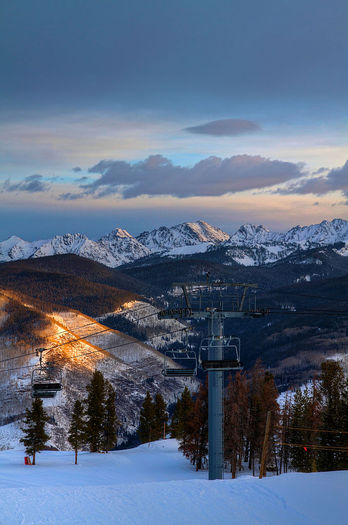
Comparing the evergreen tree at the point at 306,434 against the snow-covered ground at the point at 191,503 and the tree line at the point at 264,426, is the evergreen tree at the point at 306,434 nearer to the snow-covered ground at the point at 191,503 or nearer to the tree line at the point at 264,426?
the tree line at the point at 264,426

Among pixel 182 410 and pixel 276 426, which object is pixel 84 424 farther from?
pixel 276 426

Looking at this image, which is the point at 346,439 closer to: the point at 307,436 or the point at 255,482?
the point at 307,436

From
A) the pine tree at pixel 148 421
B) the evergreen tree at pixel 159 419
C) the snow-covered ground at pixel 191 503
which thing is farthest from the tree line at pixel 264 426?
the snow-covered ground at pixel 191 503

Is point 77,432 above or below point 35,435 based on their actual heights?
below

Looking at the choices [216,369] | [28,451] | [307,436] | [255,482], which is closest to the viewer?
[255,482]

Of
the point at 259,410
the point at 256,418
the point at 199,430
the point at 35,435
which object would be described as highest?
the point at 259,410

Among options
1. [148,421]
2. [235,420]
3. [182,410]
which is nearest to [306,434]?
[235,420]

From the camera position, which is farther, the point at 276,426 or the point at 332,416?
the point at 276,426

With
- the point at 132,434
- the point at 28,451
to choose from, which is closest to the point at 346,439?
the point at 28,451

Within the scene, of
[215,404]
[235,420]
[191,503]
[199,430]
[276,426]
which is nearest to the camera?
[191,503]

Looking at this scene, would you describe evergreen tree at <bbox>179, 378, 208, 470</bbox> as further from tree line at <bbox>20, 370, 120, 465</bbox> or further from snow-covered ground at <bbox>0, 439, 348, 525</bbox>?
snow-covered ground at <bbox>0, 439, 348, 525</bbox>

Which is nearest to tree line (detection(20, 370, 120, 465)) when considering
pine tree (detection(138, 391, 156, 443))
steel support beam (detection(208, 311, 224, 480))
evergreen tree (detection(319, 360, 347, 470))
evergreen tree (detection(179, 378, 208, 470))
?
pine tree (detection(138, 391, 156, 443))
